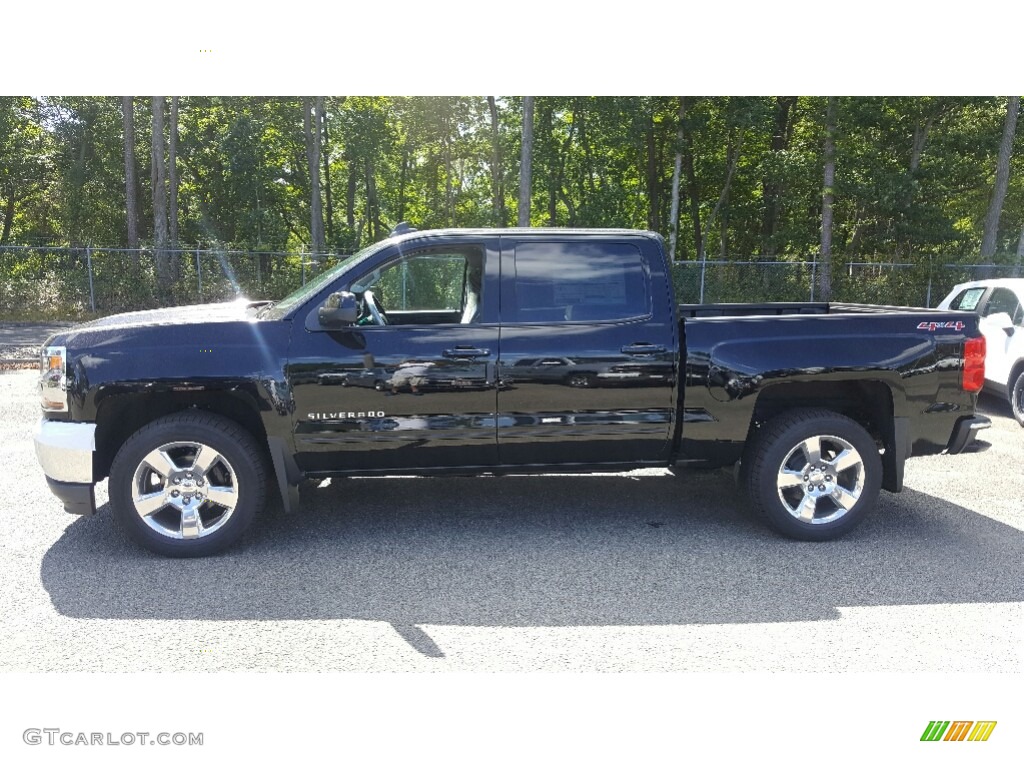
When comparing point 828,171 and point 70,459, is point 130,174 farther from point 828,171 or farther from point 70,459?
point 70,459

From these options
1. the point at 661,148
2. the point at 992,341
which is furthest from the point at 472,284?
the point at 661,148

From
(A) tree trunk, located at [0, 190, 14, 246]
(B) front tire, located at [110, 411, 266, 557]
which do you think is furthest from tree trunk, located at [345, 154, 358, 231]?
(B) front tire, located at [110, 411, 266, 557]

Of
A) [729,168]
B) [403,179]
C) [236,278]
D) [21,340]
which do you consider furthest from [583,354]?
[403,179]

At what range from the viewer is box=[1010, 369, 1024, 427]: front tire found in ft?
27.5

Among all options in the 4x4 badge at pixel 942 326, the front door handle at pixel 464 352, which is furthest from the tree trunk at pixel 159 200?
the 4x4 badge at pixel 942 326

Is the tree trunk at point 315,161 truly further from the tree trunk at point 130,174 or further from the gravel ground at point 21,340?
the gravel ground at point 21,340

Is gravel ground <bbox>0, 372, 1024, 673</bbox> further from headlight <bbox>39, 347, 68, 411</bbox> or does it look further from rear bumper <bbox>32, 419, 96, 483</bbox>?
headlight <bbox>39, 347, 68, 411</bbox>

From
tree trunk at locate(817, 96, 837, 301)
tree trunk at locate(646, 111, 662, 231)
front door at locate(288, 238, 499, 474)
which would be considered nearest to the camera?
front door at locate(288, 238, 499, 474)

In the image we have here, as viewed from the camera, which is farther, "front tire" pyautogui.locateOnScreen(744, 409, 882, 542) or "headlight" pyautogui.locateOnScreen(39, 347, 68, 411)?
"front tire" pyautogui.locateOnScreen(744, 409, 882, 542)

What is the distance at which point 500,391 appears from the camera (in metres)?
4.55

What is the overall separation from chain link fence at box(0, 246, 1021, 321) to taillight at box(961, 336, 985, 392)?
16634 millimetres

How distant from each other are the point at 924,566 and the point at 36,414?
8745mm

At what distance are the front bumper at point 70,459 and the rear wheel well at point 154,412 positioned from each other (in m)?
0.12

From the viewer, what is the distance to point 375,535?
15.6 ft
